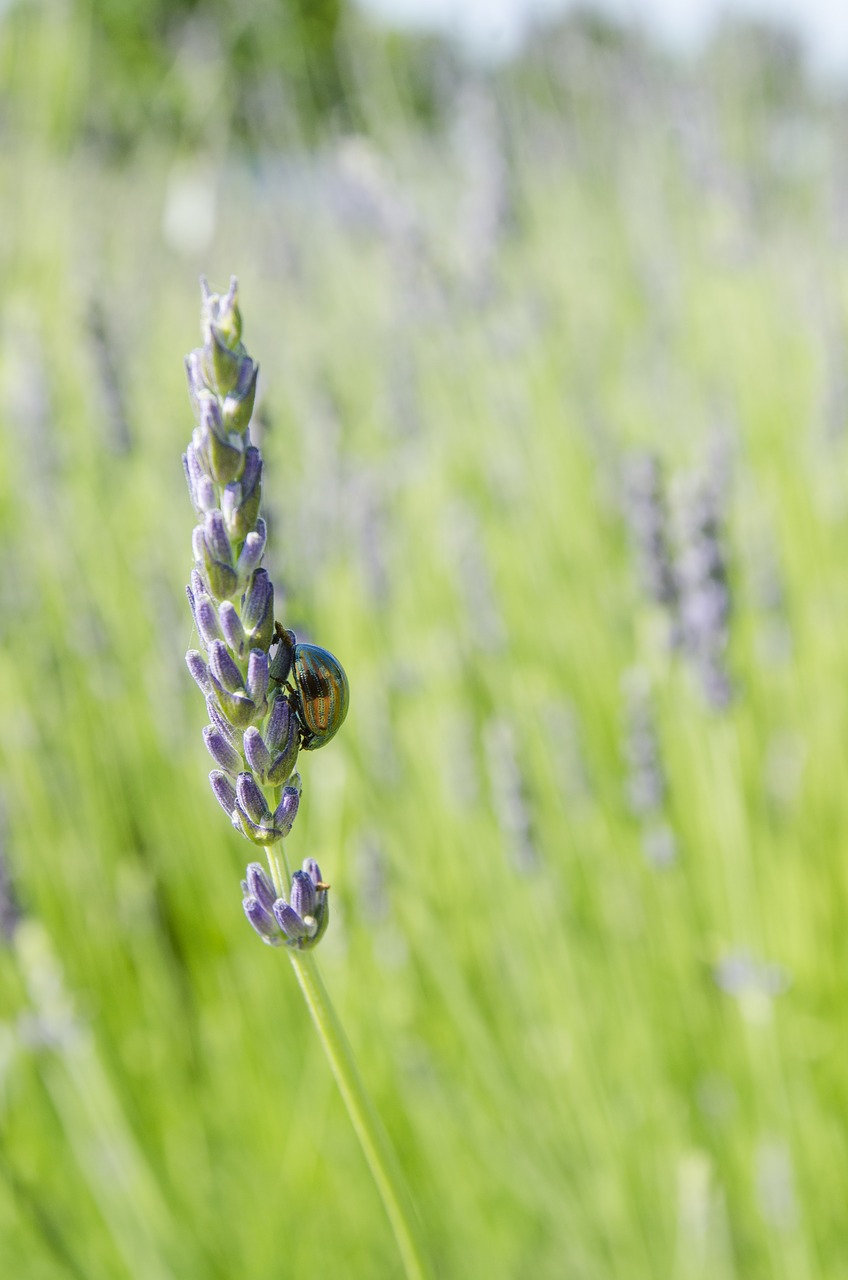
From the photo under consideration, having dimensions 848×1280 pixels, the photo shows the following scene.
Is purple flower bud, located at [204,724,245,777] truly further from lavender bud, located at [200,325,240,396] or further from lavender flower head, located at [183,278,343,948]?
lavender bud, located at [200,325,240,396]

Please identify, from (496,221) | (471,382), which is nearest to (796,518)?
(471,382)

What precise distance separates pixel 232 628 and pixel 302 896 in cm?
13

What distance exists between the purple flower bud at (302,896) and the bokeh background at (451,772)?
1.48ft

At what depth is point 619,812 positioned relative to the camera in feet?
5.21

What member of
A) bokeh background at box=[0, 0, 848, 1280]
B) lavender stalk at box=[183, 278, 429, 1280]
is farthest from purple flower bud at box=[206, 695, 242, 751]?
bokeh background at box=[0, 0, 848, 1280]

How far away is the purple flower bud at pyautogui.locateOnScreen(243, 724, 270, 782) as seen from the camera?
0.42 meters

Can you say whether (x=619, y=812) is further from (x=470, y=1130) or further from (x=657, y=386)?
(x=657, y=386)

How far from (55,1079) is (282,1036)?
12.7 inches

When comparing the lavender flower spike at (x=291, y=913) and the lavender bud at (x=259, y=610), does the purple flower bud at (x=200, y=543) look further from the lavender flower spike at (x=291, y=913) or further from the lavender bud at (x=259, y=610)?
the lavender flower spike at (x=291, y=913)

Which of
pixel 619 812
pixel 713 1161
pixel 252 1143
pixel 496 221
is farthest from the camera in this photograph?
pixel 496 221

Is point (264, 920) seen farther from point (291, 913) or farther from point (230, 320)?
point (230, 320)

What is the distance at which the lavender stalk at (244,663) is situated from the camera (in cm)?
40

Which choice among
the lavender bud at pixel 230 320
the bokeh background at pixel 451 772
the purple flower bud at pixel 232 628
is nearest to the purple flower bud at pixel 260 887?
the purple flower bud at pixel 232 628

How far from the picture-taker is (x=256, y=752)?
0.42 metres
